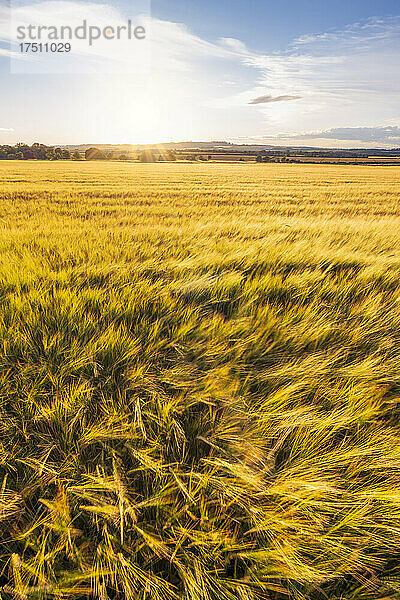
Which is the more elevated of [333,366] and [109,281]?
[109,281]

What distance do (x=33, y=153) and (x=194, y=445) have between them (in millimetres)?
94446

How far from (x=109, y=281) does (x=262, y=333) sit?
4.07 ft

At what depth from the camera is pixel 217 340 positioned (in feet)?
5.16

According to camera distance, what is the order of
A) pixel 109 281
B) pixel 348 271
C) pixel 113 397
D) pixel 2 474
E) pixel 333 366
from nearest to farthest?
pixel 2 474 < pixel 113 397 < pixel 333 366 < pixel 109 281 < pixel 348 271

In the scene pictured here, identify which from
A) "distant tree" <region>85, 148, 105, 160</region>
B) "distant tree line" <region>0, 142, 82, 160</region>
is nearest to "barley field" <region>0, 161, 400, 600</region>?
"distant tree" <region>85, 148, 105, 160</region>

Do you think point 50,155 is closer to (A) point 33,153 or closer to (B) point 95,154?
(A) point 33,153

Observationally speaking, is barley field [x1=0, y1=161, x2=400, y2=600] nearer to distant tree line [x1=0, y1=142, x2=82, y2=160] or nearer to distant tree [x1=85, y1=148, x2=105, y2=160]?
distant tree [x1=85, y1=148, x2=105, y2=160]

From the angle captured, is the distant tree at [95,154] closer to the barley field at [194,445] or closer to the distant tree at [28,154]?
the distant tree at [28,154]

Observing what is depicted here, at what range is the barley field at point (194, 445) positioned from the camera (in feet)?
2.48

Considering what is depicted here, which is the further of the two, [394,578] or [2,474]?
[2,474]

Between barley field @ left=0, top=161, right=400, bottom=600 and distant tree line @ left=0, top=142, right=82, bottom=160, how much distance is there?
88345 millimetres

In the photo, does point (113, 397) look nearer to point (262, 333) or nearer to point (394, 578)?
point (262, 333)

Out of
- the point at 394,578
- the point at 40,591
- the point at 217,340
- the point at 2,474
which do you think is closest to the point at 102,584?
the point at 40,591

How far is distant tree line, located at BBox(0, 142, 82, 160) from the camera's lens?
71.1m
